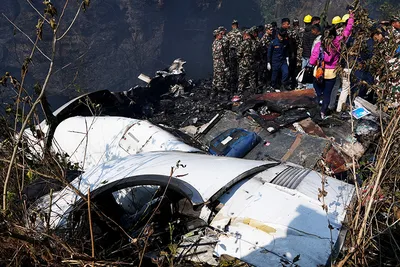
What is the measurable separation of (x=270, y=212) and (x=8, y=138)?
7.27ft

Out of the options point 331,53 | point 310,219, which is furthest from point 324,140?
point 310,219

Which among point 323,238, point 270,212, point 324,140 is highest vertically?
point 270,212

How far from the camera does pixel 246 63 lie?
25.0 ft

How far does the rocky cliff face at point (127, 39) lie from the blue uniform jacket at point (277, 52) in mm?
14971

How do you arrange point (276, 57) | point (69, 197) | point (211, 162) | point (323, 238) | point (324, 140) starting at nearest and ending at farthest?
1. point (323, 238)
2. point (69, 197)
3. point (211, 162)
4. point (324, 140)
5. point (276, 57)

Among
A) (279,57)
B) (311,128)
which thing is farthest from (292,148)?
(279,57)

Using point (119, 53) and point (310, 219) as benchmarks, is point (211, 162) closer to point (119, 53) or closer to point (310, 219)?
point (310, 219)

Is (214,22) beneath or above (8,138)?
above

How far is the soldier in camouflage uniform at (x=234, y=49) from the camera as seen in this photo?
7699 millimetres

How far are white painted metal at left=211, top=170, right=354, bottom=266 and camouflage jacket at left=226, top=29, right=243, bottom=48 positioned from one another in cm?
570

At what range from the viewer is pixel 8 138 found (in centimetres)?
279

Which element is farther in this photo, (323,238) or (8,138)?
(8,138)

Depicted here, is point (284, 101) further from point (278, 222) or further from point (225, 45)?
point (278, 222)

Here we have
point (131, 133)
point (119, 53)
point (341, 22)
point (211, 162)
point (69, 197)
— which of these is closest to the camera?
point (69, 197)
